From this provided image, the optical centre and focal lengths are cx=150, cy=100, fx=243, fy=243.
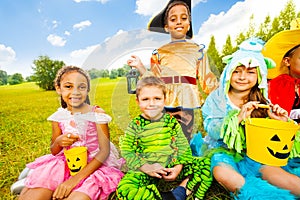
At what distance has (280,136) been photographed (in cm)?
119

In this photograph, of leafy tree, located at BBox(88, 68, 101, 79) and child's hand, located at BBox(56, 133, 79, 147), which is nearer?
leafy tree, located at BBox(88, 68, 101, 79)

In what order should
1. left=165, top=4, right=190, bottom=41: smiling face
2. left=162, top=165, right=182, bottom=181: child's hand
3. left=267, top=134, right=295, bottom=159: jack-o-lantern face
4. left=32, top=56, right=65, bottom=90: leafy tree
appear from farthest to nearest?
left=32, top=56, right=65, bottom=90: leafy tree < left=165, top=4, right=190, bottom=41: smiling face < left=162, top=165, right=182, bottom=181: child's hand < left=267, top=134, right=295, bottom=159: jack-o-lantern face

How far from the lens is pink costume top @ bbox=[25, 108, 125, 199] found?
145 centimetres

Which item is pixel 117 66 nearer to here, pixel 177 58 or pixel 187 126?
pixel 177 58

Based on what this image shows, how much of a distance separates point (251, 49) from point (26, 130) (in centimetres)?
303

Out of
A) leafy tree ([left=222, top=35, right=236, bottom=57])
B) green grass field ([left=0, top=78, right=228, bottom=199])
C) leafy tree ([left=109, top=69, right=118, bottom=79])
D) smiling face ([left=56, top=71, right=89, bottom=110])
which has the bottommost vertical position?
green grass field ([left=0, top=78, right=228, bottom=199])

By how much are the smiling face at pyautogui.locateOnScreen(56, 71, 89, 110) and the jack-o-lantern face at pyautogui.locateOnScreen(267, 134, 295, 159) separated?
1053 millimetres

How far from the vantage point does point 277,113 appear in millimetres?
1410

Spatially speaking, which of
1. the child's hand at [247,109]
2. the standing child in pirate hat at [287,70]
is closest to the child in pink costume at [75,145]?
the child's hand at [247,109]

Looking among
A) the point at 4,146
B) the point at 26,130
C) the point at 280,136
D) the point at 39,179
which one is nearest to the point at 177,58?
the point at 280,136

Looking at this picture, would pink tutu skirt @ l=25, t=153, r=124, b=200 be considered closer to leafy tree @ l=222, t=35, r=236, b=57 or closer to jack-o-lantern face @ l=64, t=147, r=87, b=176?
jack-o-lantern face @ l=64, t=147, r=87, b=176

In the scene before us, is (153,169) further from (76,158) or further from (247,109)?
(247,109)

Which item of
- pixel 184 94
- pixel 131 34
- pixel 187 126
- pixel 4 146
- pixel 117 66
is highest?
pixel 131 34

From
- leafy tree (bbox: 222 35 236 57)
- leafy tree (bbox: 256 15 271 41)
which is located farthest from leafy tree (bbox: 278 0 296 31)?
leafy tree (bbox: 222 35 236 57)
